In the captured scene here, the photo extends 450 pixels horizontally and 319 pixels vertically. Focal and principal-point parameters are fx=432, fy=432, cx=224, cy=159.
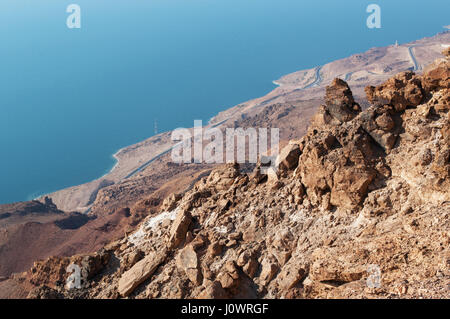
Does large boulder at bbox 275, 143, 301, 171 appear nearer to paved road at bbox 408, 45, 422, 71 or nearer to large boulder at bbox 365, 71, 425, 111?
large boulder at bbox 365, 71, 425, 111

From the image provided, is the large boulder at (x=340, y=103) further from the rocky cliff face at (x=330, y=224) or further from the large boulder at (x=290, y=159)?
the large boulder at (x=290, y=159)

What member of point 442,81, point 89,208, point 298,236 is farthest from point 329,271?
point 89,208

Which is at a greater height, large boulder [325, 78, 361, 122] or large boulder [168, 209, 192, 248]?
large boulder [325, 78, 361, 122]

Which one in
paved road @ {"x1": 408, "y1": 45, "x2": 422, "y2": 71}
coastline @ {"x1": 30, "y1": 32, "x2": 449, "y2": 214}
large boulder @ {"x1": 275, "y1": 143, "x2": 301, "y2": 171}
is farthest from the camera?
paved road @ {"x1": 408, "y1": 45, "x2": 422, "y2": 71}

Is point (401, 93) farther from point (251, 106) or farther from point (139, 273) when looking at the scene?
point (251, 106)

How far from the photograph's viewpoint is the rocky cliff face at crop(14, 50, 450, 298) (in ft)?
39.5

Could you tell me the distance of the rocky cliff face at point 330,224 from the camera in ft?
39.5

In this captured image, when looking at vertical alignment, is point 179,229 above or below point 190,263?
above

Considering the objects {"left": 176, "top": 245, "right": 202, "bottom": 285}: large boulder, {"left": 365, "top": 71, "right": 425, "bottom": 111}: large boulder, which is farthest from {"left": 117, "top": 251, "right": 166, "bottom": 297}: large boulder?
{"left": 365, "top": 71, "right": 425, "bottom": 111}: large boulder

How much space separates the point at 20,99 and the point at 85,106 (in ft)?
90.2

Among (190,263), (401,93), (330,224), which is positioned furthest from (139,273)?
(401,93)

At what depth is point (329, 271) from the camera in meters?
12.6

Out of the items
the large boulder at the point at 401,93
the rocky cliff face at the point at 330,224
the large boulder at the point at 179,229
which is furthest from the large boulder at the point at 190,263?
the large boulder at the point at 401,93

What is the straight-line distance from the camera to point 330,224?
584 inches
